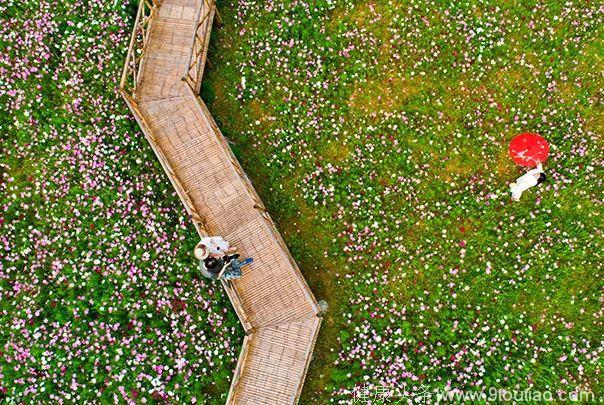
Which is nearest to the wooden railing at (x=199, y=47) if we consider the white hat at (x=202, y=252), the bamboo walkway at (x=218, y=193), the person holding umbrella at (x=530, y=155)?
the bamboo walkway at (x=218, y=193)

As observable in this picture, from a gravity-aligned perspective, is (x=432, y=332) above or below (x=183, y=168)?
below

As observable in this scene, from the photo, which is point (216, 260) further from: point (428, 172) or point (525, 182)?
point (525, 182)

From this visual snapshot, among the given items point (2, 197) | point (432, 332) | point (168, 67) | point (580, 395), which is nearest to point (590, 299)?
point (580, 395)

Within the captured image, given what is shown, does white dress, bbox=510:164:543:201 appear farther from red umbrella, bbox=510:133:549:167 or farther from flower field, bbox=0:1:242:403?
flower field, bbox=0:1:242:403

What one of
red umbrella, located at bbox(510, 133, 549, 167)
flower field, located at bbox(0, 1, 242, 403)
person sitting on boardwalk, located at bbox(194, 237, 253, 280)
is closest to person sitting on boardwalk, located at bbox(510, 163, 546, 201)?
red umbrella, located at bbox(510, 133, 549, 167)

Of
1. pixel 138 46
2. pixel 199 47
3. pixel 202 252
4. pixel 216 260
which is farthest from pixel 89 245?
pixel 199 47

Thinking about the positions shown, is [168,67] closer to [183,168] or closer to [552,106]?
[183,168]
